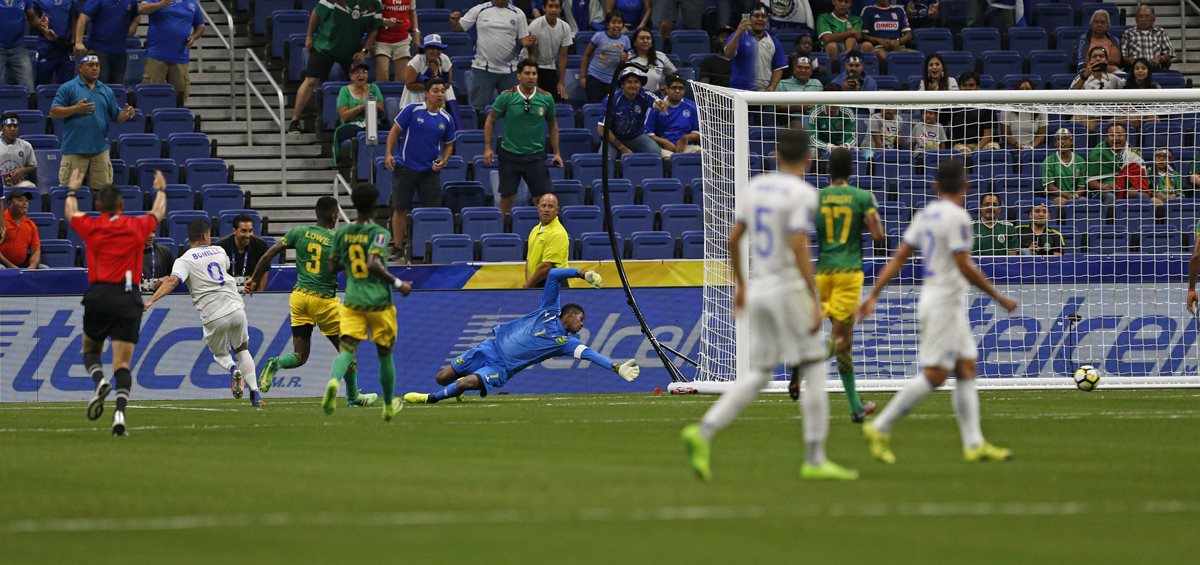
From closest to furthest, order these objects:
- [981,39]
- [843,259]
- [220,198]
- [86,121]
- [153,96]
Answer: [843,259]
[86,121]
[220,198]
[153,96]
[981,39]

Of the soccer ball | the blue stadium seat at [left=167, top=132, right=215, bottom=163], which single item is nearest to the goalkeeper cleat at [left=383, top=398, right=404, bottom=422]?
the soccer ball

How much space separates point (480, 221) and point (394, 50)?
422 cm

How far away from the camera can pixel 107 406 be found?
18.5 metres

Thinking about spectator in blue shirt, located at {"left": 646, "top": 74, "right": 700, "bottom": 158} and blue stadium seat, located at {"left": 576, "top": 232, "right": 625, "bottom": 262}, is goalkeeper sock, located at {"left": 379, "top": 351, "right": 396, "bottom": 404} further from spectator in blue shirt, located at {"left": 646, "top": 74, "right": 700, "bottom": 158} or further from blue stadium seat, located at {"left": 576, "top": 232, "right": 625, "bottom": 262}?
spectator in blue shirt, located at {"left": 646, "top": 74, "right": 700, "bottom": 158}

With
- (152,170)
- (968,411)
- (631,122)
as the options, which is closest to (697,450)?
(968,411)

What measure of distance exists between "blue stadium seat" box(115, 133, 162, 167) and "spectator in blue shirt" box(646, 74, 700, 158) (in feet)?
22.9

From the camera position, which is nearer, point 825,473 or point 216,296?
point 825,473

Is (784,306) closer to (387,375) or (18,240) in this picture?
(387,375)

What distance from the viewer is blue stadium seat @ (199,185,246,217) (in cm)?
2311

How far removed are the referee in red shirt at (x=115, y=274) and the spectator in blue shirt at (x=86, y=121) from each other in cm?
906

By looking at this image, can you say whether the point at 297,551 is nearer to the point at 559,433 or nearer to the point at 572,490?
the point at 572,490

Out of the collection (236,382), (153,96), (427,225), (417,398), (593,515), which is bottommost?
(417,398)

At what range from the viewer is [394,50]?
25.4 metres

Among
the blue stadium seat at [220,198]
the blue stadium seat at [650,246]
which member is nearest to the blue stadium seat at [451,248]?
the blue stadium seat at [650,246]
